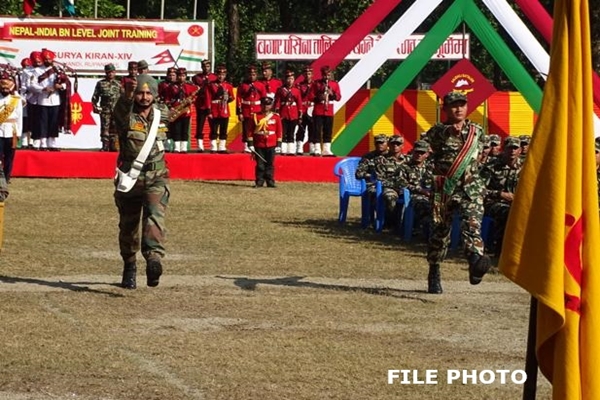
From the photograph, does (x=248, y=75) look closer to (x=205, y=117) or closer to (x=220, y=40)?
(x=205, y=117)

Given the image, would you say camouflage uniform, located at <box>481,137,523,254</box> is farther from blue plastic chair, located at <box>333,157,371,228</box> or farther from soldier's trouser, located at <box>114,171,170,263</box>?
soldier's trouser, located at <box>114,171,170,263</box>

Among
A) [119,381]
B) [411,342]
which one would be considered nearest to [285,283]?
[411,342]

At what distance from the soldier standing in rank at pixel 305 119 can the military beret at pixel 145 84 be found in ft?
51.9

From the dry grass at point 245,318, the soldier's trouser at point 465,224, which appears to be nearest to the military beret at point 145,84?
the dry grass at point 245,318

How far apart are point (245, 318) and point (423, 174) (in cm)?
699

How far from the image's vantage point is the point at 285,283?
13398 mm

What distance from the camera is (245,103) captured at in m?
27.6

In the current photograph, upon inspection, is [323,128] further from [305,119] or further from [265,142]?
[265,142]

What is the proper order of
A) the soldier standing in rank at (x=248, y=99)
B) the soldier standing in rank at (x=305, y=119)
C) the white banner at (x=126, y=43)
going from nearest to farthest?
the soldier standing in rank at (x=248, y=99), the soldier standing in rank at (x=305, y=119), the white banner at (x=126, y=43)

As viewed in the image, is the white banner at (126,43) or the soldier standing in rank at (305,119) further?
the white banner at (126,43)

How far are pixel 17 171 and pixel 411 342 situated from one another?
16.7 m

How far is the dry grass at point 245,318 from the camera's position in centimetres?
880

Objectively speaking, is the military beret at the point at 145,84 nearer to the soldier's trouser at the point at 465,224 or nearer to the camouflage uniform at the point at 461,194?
the camouflage uniform at the point at 461,194

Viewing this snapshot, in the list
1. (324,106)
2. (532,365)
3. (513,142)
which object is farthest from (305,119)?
(532,365)
